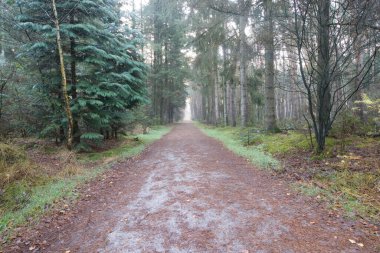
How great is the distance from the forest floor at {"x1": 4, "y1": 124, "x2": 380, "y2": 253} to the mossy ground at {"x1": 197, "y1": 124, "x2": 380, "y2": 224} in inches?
14.9

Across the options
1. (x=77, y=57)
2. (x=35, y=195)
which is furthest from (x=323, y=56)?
(x=77, y=57)

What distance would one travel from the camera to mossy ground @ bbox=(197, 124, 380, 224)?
4.28 metres

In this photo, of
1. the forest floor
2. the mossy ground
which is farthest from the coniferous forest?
the forest floor

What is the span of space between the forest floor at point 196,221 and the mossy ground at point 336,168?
379mm

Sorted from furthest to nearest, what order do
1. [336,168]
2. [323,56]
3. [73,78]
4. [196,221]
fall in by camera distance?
[73,78] < [323,56] < [336,168] < [196,221]

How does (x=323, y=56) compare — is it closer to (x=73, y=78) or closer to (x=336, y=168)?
(x=336, y=168)

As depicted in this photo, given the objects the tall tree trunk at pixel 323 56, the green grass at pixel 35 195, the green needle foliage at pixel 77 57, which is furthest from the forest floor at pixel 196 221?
the green needle foliage at pixel 77 57

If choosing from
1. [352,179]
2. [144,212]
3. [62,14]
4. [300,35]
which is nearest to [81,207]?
[144,212]

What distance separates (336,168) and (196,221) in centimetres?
404

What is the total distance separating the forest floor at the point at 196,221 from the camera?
3.26 meters

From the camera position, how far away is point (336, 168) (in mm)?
5961

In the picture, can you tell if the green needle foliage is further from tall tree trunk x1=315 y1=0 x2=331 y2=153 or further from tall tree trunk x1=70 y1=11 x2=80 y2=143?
tall tree trunk x1=315 y1=0 x2=331 y2=153

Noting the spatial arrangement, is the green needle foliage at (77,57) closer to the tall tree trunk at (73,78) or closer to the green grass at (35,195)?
the tall tree trunk at (73,78)

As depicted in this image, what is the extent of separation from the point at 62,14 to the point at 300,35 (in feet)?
28.5
